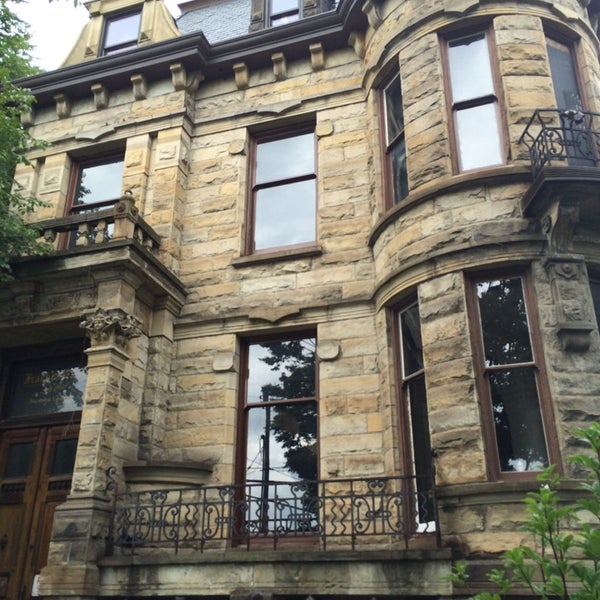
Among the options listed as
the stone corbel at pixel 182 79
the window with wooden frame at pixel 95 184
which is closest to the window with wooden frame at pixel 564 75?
the stone corbel at pixel 182 79

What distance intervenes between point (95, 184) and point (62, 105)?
1736 mm

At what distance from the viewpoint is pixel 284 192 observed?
11.2 m

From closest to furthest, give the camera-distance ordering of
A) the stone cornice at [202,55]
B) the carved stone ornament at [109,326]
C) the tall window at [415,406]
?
the tall window at [415,406], the carved stone ornament at [109,326], the stone cornice at [202,55]

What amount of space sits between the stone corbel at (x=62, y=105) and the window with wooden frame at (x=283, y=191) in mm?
3771

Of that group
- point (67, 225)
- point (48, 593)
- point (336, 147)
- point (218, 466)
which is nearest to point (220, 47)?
point (336, 147)

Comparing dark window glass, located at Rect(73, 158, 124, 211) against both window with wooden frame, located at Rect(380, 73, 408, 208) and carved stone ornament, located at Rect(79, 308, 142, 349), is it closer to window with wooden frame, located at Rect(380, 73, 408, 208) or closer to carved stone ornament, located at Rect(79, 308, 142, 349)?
carved stone ornament, located at Rect(79, 308, 142, 349)

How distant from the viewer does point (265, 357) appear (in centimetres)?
995

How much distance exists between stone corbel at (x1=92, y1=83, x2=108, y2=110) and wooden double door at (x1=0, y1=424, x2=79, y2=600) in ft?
19.6

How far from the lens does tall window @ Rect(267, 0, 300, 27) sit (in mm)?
12898

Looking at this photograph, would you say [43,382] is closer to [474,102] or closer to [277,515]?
[277,515]

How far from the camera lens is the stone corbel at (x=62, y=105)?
12.6 meters

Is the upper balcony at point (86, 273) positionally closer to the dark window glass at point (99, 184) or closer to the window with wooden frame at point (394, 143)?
the dark window glass at point (99, 184)

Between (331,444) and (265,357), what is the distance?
178 cm

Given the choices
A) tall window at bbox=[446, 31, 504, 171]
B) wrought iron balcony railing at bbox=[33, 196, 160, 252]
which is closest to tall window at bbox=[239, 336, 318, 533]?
wrought iron balcony railing at bbox=[33, 196, 160, 252]
